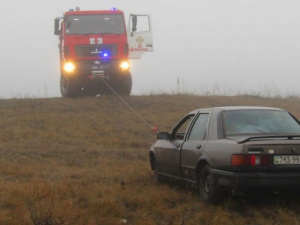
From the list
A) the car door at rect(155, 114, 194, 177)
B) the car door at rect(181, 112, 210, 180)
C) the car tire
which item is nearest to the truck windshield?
the car door at rect(155, 114, 194, 177)

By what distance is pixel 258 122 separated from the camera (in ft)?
25.6

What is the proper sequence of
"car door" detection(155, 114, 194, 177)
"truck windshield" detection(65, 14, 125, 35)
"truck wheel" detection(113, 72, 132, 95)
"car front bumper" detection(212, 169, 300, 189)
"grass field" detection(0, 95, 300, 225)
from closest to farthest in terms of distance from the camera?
"car front bumper" detection(212, 169, 300, 189), "grass field" detection(0, 95, 300, 225), "car door" detection(155, 114, 194, 177), "truck windshield" detection(65, 14, 125, 35), "truck wheel" detection(113, 72, 132, 95)

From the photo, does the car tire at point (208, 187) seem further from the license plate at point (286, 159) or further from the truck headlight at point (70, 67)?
the truck headlight at point (70, 67)

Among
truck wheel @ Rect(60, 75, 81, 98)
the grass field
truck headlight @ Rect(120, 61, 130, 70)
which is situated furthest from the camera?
truck wheel @ Rect(60, 75, 81, 98)

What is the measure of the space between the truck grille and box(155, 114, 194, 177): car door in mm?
12444

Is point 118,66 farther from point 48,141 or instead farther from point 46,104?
point 48,141

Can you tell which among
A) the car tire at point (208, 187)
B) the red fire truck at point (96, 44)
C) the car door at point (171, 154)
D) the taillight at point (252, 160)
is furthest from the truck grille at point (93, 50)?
the taillight at point (252, 160)

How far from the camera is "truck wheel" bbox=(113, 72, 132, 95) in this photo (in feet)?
Answer: 73.9

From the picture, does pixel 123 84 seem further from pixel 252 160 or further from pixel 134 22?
pixel 252 160

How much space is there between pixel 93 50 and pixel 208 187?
14.8m

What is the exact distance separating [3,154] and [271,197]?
810cm

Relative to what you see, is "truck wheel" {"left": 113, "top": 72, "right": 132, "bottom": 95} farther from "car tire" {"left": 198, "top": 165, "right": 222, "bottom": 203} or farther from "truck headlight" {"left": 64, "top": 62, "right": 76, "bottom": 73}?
"car tire" {"left": 198, "top": 165, "right": 222, "bottom": 203}

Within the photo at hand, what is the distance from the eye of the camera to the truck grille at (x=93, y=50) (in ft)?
70.5

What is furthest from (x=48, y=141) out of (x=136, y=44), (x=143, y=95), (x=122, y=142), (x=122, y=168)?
(x=143, y=95)
